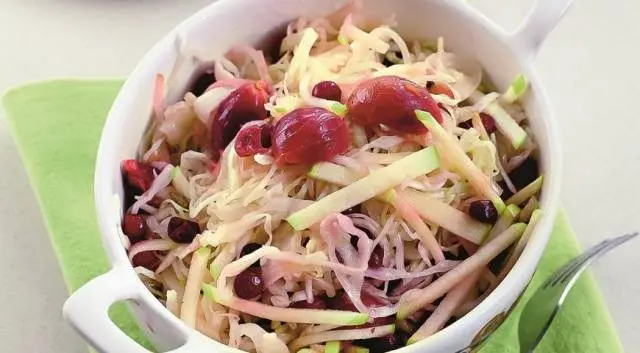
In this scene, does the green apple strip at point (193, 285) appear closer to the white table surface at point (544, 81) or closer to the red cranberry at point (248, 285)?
the red cranberry at point (248, 285)

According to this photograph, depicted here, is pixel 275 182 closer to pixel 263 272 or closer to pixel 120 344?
pixel 263 272

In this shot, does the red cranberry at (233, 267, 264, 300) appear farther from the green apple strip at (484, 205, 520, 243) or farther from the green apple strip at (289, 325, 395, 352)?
the green apple strip at (484, 205, 520, 243)

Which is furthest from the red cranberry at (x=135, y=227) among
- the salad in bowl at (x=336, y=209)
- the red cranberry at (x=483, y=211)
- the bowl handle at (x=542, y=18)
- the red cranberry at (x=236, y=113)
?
the bowl handle at (x=542, y=18)

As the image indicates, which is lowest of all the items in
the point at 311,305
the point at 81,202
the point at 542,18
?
the point at 81,202

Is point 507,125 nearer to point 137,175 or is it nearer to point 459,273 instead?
point 459,273

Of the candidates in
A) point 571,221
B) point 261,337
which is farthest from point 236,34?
point 571,221

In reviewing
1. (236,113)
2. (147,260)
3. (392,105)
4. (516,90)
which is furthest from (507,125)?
(147,260)
